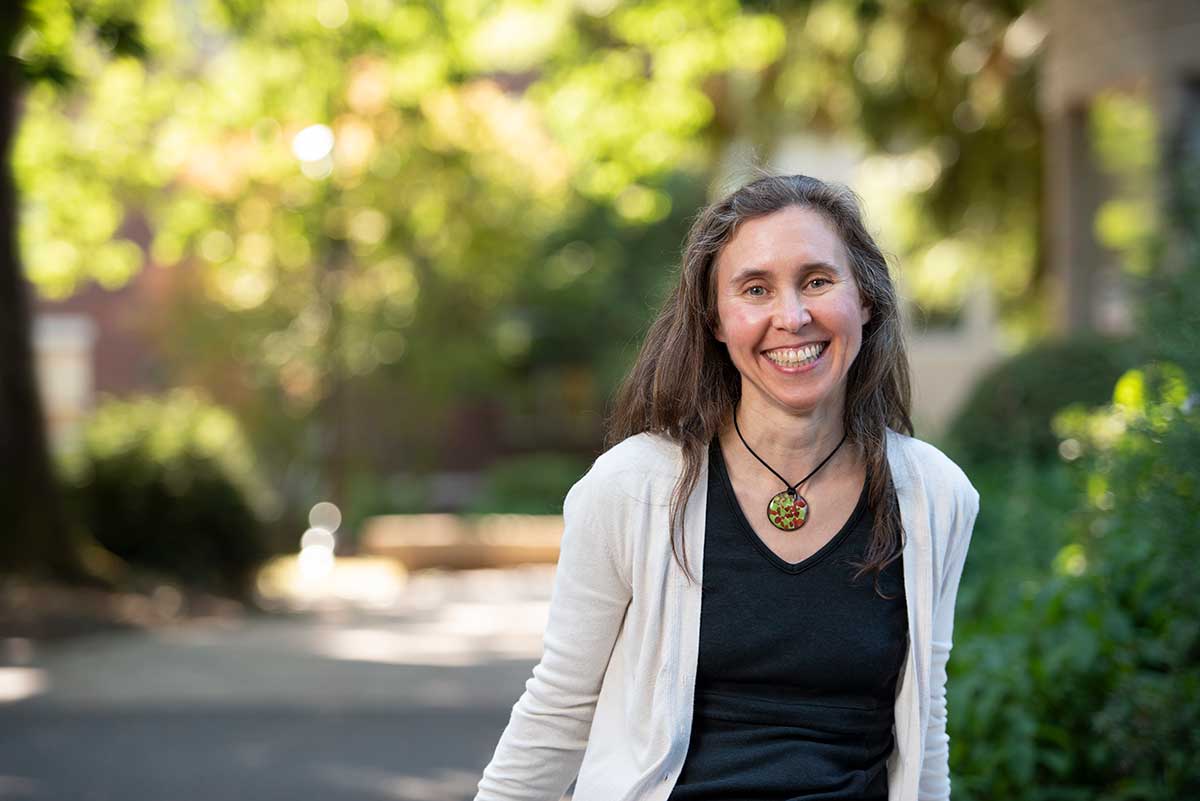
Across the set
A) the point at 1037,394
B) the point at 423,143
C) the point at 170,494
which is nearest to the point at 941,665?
the point at 1037,394

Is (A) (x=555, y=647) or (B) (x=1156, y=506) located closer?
(A) (x=555, y=647)

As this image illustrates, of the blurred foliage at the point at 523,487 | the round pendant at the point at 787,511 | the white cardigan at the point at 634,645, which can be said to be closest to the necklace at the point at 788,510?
the round pendant at the point at 787,511

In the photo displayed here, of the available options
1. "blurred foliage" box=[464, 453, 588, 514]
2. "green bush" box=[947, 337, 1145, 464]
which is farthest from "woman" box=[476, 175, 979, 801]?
"blurred foliage" box=[464, 453, 588, 514]

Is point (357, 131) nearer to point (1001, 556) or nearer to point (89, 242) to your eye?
point (89, 242)

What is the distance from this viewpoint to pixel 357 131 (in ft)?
68.7

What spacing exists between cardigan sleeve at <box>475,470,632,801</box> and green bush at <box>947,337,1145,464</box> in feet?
27.9

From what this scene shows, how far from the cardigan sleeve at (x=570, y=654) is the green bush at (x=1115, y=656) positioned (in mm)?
2022

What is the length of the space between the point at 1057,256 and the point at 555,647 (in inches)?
483

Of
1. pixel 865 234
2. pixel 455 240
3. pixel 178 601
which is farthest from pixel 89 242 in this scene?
pixel 865 234

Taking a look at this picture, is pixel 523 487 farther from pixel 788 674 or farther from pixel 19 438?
pixel 788 674

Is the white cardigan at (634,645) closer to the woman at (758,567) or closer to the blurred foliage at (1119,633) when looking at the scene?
the woman at (758,567)

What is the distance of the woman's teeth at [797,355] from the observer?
2.64m

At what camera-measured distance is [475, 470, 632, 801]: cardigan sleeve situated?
2586 millimetres

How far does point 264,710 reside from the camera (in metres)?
8.84
